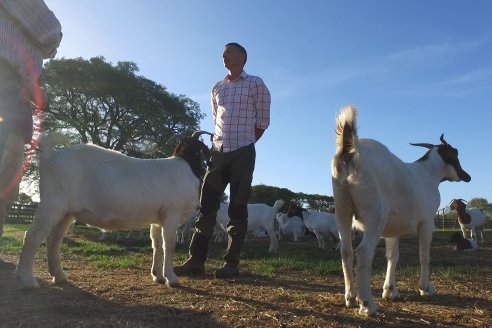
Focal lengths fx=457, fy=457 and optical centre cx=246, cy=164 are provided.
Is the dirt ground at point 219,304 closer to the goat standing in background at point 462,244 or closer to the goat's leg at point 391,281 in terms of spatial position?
the goat's leg at point 391,281

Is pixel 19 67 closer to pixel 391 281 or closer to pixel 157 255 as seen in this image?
pixel 157 255

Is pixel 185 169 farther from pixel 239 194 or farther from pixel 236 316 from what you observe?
pixel 236 316

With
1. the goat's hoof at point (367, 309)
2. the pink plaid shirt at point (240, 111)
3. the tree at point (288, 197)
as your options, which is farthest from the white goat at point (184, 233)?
the tree at point (288, 197)

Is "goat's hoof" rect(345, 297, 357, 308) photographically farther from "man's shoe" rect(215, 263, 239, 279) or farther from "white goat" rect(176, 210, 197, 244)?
"white goat" rect(176, 210, 197, 244)

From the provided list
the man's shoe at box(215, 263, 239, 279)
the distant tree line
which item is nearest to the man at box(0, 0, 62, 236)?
the man's shoe at box(215, 263, 239, 279)

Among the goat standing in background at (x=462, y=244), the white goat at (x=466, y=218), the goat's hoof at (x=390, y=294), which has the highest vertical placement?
the white goat at (x=466, y=218)

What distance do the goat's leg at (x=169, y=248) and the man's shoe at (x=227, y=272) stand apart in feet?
2.32

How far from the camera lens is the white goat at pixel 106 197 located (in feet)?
14.1

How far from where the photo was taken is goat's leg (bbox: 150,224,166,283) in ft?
16.3

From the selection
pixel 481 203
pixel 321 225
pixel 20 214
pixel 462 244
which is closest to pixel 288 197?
pixel 20 214

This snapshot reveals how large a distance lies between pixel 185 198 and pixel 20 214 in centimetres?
2876

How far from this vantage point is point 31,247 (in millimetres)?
4180

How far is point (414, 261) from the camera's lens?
862cm

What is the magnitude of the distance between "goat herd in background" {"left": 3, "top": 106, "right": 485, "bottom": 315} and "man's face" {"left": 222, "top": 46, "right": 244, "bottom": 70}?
111 cm
